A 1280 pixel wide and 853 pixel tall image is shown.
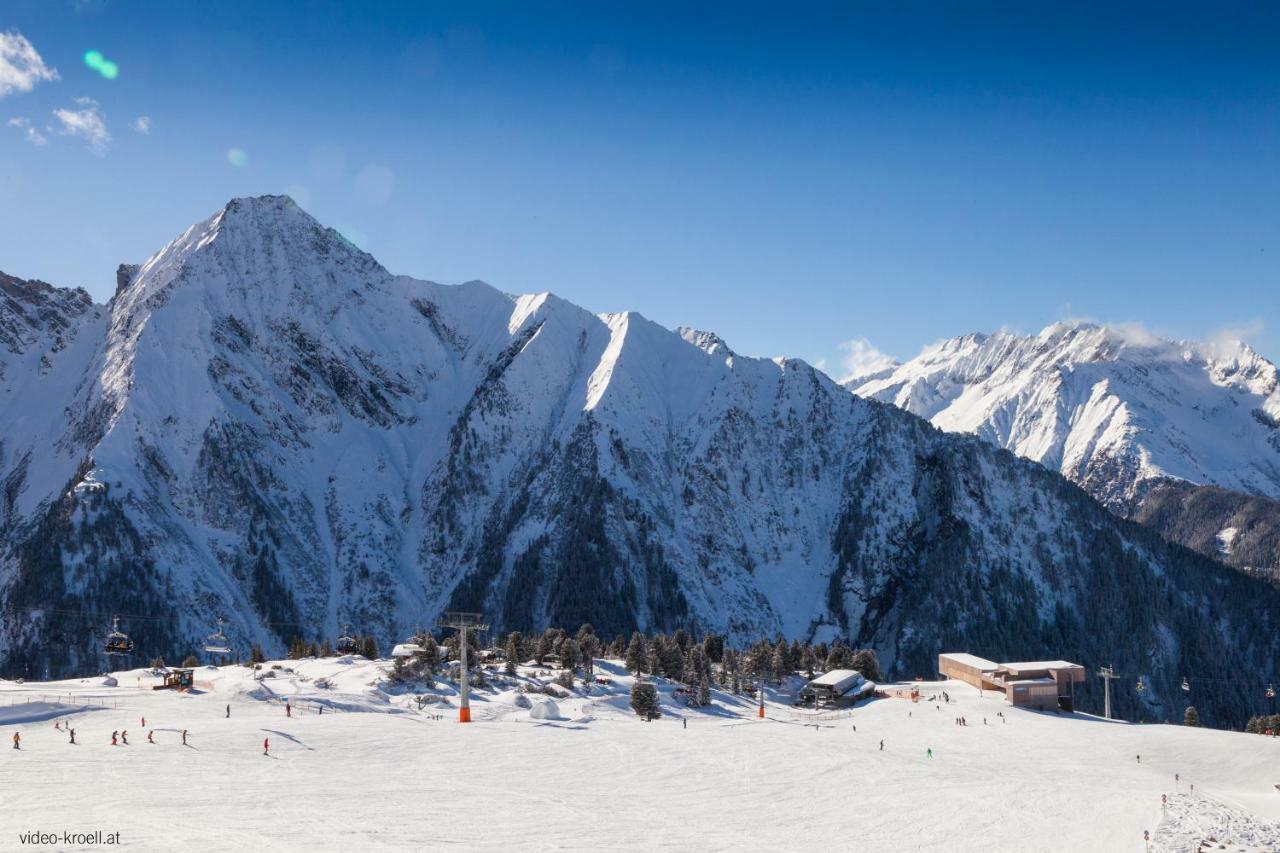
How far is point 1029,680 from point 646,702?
58956mm

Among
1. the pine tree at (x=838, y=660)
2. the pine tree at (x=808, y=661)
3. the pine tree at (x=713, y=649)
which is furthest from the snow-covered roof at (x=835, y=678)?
the pine tree at (x=713, y=649)

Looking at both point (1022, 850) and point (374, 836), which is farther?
point (1022, 850)

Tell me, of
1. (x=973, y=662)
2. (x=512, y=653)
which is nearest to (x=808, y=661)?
(x=973, y=662)

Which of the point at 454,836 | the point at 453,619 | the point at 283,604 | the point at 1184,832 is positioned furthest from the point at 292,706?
the point at 283,604

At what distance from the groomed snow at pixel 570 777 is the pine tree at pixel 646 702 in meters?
1.38

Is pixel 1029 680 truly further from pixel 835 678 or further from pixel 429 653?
pixel 429 653

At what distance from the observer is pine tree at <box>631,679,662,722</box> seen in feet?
331

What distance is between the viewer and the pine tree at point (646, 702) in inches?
3976

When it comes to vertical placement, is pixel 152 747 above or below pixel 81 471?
below

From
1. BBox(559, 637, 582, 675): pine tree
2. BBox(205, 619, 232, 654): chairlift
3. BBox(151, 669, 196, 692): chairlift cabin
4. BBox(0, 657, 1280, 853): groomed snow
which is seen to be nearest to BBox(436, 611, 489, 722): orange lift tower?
BBox(0, 657, 1280, 853): groomed snow

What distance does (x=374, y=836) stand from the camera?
163 feet

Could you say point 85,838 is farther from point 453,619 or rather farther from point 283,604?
point 283,604

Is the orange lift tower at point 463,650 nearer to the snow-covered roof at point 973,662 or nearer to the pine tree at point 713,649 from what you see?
the pine tree at point 713,649

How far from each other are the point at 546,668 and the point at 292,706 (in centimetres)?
3622
